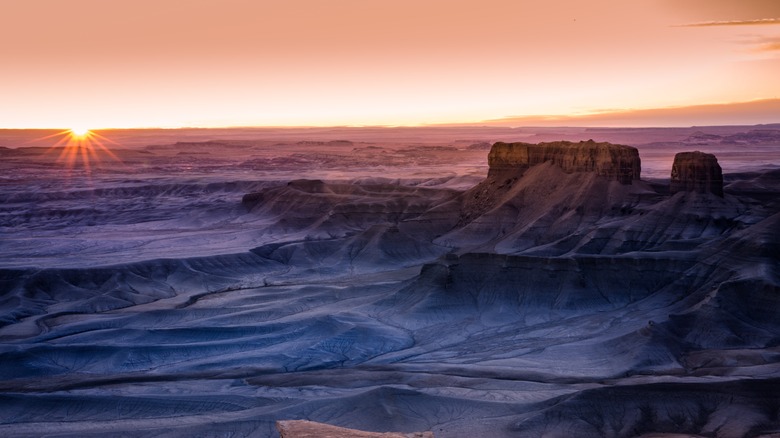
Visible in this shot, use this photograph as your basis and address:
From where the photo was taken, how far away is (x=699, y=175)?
228ft

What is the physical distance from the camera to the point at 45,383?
151 ft

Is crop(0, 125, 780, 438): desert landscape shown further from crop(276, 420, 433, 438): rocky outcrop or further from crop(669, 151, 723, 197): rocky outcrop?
crop(276, 420, 433, 438): rocky outcrop

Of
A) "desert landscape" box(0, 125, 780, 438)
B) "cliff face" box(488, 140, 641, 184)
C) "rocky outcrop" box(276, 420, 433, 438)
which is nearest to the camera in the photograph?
"rocky outcrop" box(276, 420, 433, 438)

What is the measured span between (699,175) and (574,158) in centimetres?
1213

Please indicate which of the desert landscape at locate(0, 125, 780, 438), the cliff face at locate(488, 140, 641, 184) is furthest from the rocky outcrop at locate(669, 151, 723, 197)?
the cliff face at locate(488, 140, 641, 184)

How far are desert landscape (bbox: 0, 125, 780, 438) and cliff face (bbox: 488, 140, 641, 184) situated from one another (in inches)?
6.6

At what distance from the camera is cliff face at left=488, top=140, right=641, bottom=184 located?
76.5 m

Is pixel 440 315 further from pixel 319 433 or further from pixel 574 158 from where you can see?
pixel 319 433

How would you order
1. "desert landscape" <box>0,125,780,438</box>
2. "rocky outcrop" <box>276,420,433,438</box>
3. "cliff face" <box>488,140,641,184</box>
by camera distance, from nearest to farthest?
1. "rocky outcrop" <box>276,420,433,438</box>
2. "desert landscape" <box>0,125,780,438</box>
3. "cliff face" <box>488,140,641,184</box>

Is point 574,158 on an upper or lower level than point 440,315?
upper

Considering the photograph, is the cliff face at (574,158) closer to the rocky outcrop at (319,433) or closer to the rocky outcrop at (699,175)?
the rocky outcrop at (699,175)

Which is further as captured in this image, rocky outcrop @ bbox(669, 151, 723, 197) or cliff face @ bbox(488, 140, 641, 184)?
cliff face @ bbox(488, 140, 641, 184)

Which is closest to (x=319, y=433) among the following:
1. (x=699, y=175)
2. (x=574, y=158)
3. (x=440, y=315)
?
(x=440, y=315)

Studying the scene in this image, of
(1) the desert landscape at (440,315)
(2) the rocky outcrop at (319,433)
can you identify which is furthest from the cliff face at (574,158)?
(2) the rocky outcrop at (319,433)
